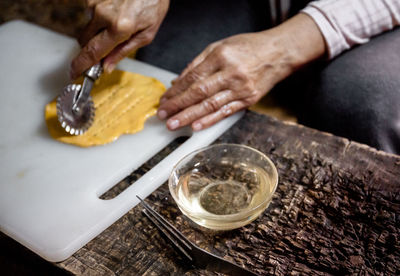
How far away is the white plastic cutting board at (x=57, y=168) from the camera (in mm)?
919

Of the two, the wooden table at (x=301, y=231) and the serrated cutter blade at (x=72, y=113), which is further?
the serrated cutter blade at (x=72, y=113)

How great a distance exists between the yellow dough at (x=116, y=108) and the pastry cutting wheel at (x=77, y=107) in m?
0.02

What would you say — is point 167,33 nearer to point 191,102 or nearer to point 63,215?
point 191,102

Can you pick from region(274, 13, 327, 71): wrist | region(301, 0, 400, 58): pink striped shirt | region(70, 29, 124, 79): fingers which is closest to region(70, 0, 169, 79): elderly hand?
region(70, 29, 124, 79): fingers

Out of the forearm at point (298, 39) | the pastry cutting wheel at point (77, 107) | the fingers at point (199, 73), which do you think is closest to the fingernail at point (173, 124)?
the fingers at point (199, 73)

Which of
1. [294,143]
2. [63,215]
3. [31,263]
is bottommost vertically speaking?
[31,263]

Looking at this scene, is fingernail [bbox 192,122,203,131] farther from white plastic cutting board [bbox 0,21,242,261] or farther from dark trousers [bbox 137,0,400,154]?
dark trousers [bbox 137,0,400,154]

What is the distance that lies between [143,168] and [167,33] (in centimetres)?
87

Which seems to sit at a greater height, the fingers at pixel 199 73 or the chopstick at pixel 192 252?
the fingers at pixel 199 73

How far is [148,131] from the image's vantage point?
1.17 metres

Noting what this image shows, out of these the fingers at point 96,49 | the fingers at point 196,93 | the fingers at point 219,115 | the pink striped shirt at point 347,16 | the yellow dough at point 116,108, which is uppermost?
the pink striped shirt at point 347,16

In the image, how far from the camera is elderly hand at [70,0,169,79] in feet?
3.86

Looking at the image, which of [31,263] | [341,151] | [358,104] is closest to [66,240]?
[31,263]

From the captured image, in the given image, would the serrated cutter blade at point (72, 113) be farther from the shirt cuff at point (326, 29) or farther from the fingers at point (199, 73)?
the shirt cuff at point (326, 29)
